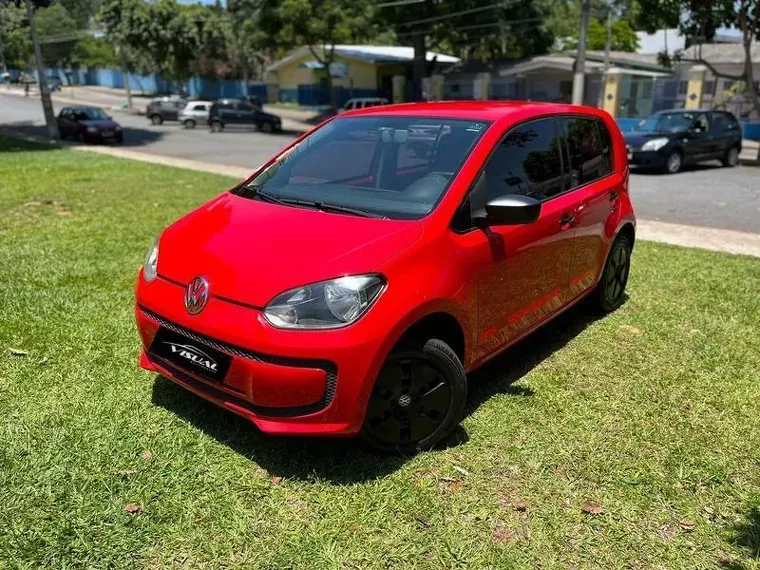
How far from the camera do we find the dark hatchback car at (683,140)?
51.7 ft

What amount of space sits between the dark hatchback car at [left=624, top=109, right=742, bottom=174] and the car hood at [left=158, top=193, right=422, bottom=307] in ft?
46.3

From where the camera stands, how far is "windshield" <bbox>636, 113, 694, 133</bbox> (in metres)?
16.5

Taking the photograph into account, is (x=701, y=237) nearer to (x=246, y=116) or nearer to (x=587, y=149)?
(x=587, y=149)

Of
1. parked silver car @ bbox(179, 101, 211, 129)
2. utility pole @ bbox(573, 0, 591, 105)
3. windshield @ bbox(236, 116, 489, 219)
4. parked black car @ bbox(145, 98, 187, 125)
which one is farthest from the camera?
parked black car @ bbox(145, 98, 187, 125)

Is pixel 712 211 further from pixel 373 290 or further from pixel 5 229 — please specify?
pixel 5 229

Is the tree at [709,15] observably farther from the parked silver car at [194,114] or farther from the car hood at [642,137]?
the parked silver car at [194,114]

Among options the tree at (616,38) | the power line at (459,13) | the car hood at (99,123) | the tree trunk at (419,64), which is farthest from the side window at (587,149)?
the tree at (616,38)

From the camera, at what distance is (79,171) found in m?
13.5

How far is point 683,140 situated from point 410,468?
15606 mm

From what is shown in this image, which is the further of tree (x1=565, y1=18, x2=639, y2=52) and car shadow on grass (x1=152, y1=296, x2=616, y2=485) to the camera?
tree (x1=565, y1=18, x2=639, y2=52)

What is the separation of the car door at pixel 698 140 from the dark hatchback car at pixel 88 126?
19103 millimetres

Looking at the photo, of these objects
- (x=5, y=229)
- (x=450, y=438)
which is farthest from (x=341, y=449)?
(x=5, y=229)

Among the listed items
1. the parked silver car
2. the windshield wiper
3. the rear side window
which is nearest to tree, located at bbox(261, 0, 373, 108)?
the parked silver car

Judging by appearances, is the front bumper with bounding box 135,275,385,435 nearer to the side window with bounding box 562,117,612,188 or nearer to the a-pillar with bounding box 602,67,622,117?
the side window with bounding box 562,117,612,188
